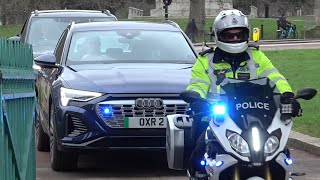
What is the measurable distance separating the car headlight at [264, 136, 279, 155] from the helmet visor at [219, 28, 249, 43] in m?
0.97

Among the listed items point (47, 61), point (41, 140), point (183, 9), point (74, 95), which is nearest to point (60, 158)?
point (74, 95)

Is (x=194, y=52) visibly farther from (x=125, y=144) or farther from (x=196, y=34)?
(x=196, y=34)

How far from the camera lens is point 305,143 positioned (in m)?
11.3

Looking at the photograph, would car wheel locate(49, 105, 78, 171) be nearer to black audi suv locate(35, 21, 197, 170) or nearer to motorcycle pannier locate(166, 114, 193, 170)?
black audi suv locate(35, 21, 197, 170)

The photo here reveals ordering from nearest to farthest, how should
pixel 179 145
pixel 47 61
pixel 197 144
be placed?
1. pixel 197 144
2. pixel 179 145
3. pixel 47 61

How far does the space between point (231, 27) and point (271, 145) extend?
1.04 metres

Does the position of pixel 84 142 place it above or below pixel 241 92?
below

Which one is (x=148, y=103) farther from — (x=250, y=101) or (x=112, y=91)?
(x=250, y=101)

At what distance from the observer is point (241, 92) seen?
18.9 feet

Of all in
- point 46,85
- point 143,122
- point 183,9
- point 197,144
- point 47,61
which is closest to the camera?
point 197,144

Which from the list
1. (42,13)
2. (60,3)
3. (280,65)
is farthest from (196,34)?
(42,13)

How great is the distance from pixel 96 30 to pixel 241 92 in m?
5.54

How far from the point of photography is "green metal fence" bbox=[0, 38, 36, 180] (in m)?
5.91

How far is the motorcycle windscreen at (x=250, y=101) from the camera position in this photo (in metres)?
5.57
